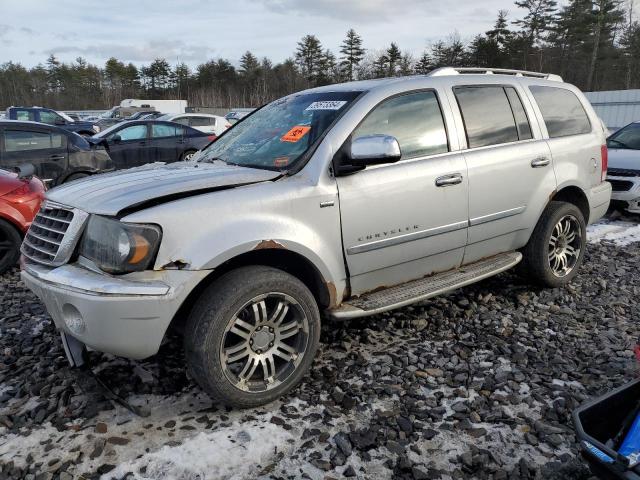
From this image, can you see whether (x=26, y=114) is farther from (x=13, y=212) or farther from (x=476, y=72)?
(x=476, y=72)

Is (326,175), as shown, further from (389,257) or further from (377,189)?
(389,257)

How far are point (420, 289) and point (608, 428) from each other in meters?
1.38

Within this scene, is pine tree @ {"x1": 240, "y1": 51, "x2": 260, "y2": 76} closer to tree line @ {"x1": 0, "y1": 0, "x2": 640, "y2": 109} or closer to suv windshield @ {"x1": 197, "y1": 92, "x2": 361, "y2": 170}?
tree line @ {"x1": 0, "y1": 0, "x2": 640, "y2": 109}

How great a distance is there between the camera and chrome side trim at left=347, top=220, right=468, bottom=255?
313cm

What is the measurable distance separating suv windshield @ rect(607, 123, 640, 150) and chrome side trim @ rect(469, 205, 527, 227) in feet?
19.5

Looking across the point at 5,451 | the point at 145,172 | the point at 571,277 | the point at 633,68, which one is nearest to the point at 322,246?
the point at 145,172

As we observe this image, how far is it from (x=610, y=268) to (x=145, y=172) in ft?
15.5

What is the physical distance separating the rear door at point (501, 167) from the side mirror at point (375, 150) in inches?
37.2

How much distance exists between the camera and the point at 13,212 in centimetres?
509

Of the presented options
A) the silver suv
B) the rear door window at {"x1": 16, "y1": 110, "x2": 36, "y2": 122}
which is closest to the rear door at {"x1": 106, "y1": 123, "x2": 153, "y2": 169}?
the silver suv

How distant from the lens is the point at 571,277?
15.3 feet

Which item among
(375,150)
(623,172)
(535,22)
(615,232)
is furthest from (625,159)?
(535,22)

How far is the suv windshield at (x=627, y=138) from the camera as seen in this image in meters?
8.62

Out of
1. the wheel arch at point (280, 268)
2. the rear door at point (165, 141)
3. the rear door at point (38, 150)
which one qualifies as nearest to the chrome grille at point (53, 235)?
the wheel arch at point (280, 268)
